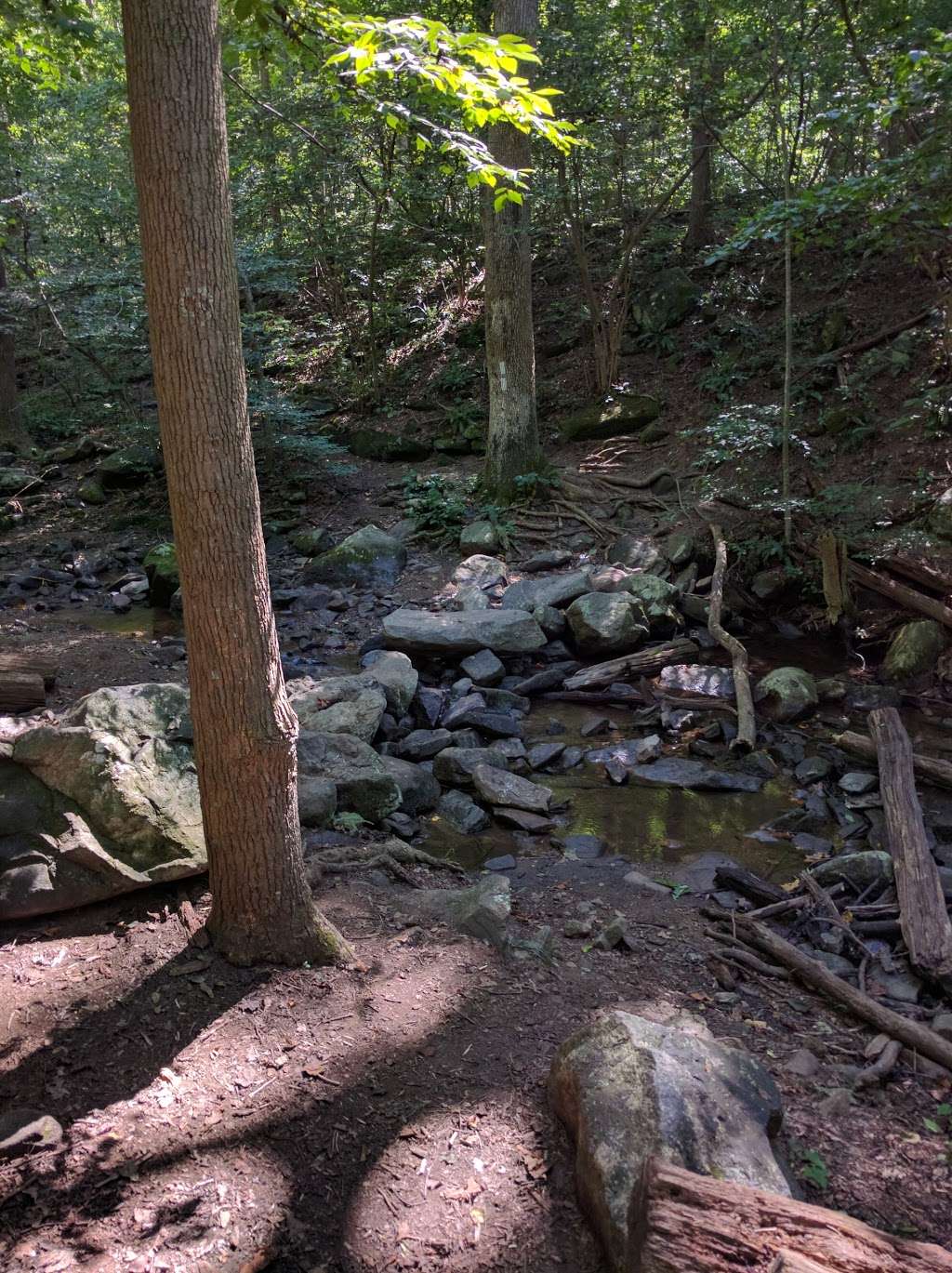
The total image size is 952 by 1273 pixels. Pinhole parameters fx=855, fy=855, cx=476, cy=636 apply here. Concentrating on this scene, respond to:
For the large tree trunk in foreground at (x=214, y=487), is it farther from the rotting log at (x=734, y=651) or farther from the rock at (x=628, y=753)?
the rotting log at (x=734, y=651)

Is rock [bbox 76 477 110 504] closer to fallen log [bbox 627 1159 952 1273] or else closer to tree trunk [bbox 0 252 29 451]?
tree trunk [bbox 0 252 29 451]

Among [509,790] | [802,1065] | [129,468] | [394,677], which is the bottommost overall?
[509,790]

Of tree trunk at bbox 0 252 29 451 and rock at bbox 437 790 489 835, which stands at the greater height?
tree trunk at bbox 0 252 29 451

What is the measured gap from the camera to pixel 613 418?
42.2ft

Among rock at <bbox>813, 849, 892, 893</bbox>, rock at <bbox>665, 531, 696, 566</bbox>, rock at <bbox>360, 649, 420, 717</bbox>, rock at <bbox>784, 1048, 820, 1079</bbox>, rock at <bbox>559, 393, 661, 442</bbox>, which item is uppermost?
rock at <bbox>559, 393, 661, 442</bbox>

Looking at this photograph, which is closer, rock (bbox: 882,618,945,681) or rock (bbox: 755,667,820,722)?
rock (bbox: 755,667,820,722)

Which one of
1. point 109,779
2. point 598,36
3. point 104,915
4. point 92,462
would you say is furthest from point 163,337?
point 92,462

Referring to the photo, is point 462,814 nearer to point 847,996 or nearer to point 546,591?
point 847,996

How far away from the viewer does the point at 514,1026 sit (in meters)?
3.34

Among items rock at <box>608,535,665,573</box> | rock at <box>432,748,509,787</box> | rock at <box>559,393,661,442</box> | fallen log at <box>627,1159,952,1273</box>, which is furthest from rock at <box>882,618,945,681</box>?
fallen log at <box>627,1159,952,1273</box>

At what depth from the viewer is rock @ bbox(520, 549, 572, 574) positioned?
10375 mm

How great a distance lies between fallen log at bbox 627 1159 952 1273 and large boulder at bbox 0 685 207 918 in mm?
2602

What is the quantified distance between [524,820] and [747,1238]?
415 cm

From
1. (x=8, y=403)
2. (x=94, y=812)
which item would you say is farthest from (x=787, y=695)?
(x=8, y=403)
